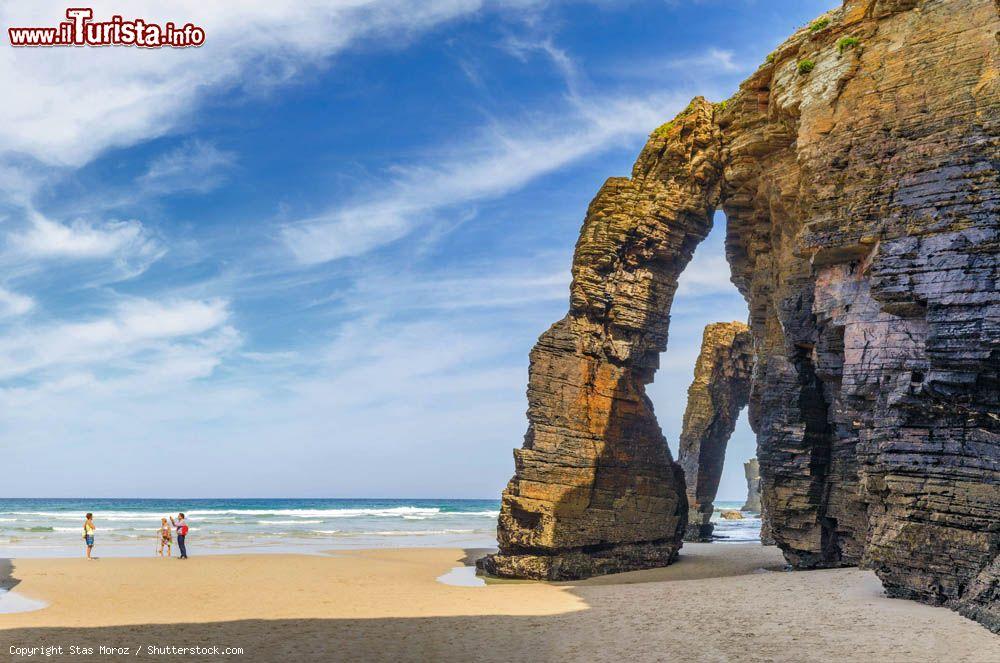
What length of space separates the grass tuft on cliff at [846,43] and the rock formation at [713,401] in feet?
101

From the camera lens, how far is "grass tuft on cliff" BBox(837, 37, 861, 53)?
18359mm

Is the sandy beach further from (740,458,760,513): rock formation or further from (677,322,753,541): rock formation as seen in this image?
(740,458,760,513): rock formation

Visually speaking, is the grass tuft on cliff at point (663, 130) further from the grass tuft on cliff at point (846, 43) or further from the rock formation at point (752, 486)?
the rock formation at point (752, 486)

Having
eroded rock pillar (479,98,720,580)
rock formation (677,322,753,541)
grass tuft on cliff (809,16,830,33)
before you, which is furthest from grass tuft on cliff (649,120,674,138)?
rock formation (677,322,753,541)

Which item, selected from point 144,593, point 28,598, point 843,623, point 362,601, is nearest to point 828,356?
point 843,623

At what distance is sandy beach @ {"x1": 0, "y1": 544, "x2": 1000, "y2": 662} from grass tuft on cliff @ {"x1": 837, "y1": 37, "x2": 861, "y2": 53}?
12.6 m

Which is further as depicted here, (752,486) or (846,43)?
(752,486)

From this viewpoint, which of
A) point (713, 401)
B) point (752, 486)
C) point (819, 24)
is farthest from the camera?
point (752, 486)

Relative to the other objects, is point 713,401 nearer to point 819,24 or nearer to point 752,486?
point 819,24

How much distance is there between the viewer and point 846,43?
18531 millimetres

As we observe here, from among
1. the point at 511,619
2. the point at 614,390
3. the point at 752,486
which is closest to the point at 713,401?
the point at 614,390

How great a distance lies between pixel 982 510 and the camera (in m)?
13.3

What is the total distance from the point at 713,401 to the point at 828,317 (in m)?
31.8

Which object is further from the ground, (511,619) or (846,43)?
(846,43)
